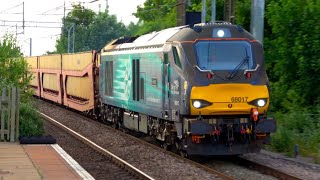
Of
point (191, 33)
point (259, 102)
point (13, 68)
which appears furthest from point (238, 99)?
point (13, 68)

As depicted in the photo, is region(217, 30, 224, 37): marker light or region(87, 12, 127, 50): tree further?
region(87, 12, 127, 50): tree

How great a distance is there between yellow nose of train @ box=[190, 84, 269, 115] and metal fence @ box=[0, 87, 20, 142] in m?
4.91

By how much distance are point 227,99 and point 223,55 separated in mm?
1084

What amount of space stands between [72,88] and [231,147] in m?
18.4

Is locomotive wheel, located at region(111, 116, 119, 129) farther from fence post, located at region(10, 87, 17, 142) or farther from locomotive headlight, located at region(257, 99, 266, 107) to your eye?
locomotive headlight, located at region(257, 99, 266, 107)

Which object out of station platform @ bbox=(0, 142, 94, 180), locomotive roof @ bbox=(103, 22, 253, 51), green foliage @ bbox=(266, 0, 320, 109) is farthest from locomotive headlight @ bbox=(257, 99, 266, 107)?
green foliage @ bbox=(266, 0, 320, 109)

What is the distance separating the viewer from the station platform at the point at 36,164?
437 inches

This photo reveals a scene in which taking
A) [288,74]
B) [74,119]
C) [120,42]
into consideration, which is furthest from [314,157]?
[74,119]

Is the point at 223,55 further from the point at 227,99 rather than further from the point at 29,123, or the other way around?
the point at 29,123

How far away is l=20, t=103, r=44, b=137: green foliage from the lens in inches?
656

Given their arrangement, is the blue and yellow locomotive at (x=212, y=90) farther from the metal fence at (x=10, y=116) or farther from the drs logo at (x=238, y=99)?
the metal fence at (x=10, y=116)

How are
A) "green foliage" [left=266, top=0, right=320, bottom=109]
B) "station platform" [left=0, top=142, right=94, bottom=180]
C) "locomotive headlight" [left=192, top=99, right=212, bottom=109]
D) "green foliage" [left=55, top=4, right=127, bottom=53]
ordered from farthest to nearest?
"green foliage" [left=55, top=4, right=127, bottom=53] < "green foliage" [left=266, top=0, right=320, bottom=109] < "locomotive headlight" [left=192, top=99, right=212, bottom=109] < "station platform" [left=0, top=142, right=94, bottom=180]

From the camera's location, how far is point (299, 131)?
61.2ft

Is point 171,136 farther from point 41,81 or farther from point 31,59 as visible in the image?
point 31,59
